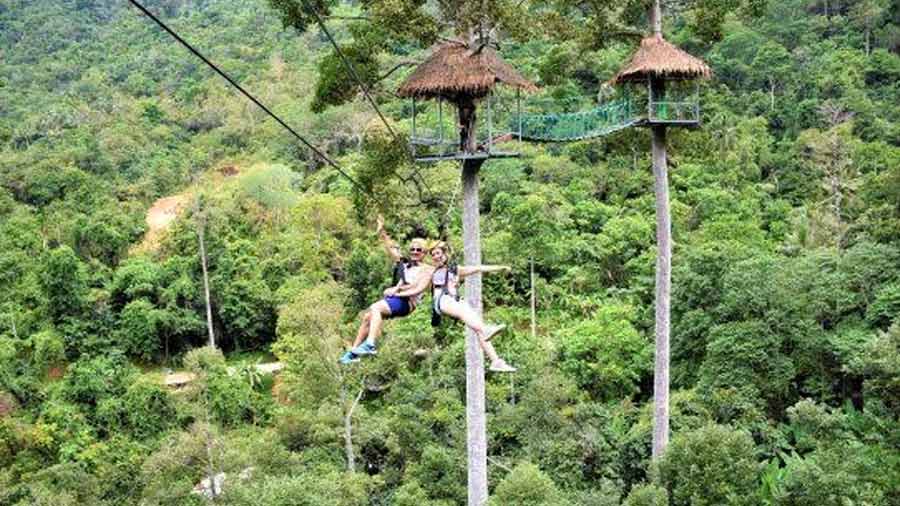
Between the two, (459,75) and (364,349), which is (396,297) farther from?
(459,75)

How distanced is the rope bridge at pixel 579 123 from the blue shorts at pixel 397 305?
3841mm

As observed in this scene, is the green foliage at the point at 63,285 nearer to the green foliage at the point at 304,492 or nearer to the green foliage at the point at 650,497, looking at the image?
the green foliage at the point at 304,492

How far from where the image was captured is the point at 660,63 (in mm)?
8914

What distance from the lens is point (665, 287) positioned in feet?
30.7

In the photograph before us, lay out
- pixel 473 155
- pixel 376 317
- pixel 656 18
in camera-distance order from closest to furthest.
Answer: pixel 376 317 → pixel 473 155 → pixel 656 18

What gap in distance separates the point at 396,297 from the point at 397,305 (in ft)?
0.23

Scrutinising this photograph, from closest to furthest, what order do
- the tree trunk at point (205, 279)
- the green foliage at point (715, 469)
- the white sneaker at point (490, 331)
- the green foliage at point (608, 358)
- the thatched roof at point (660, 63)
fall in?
the white sneaker at point (490, 331) → the green foliage at point (715, 469) → the thatched roof at point (660, 63) → the green foliage at point (608, 358) → the tree trunk at point (205, 279)

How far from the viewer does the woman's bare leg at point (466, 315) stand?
208 inches

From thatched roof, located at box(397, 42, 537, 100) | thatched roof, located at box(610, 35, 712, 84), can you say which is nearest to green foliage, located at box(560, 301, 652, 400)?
thatched roof, located at box(610, 35, 712, 84)

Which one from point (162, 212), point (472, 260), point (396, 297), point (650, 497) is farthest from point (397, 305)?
point (162, 212)

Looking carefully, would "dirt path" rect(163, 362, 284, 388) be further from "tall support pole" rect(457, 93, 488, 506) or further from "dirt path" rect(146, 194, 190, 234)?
"tall support pole" rect(457, 93, 488, 506)

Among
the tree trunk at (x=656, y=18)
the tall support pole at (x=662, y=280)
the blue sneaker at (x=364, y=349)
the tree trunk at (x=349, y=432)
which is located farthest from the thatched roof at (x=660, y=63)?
the tree trunk at (x=349, y=432)

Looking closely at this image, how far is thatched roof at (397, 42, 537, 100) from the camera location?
796 centimetres

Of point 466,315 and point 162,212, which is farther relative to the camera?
point 162,212
